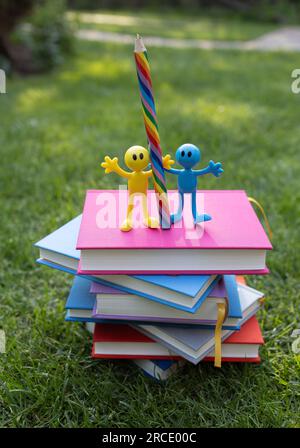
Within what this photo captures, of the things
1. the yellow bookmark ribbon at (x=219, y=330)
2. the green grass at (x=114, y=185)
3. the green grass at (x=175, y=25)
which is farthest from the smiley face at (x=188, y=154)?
the green grass at (x=175, y=25)

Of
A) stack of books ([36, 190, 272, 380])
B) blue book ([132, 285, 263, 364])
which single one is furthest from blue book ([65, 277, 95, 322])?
blue book ([132, 285, 263, 364])

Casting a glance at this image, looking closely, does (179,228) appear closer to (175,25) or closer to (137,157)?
(137,157)

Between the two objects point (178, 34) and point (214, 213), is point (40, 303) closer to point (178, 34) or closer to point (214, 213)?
point (214, 213)

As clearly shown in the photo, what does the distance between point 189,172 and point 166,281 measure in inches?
10.7

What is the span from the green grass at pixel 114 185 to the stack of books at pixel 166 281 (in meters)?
0.09

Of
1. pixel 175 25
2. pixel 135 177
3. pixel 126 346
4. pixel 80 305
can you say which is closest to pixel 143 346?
pixel 126 346

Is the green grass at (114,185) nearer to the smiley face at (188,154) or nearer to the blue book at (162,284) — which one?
the blue book at (162,284)

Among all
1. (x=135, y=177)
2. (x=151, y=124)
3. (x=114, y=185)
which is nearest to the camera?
(x=151, y=124)

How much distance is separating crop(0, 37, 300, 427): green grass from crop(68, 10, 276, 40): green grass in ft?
10.0

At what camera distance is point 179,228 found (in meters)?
1.34

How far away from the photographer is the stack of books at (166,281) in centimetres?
126

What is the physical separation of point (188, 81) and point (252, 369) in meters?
3.81
